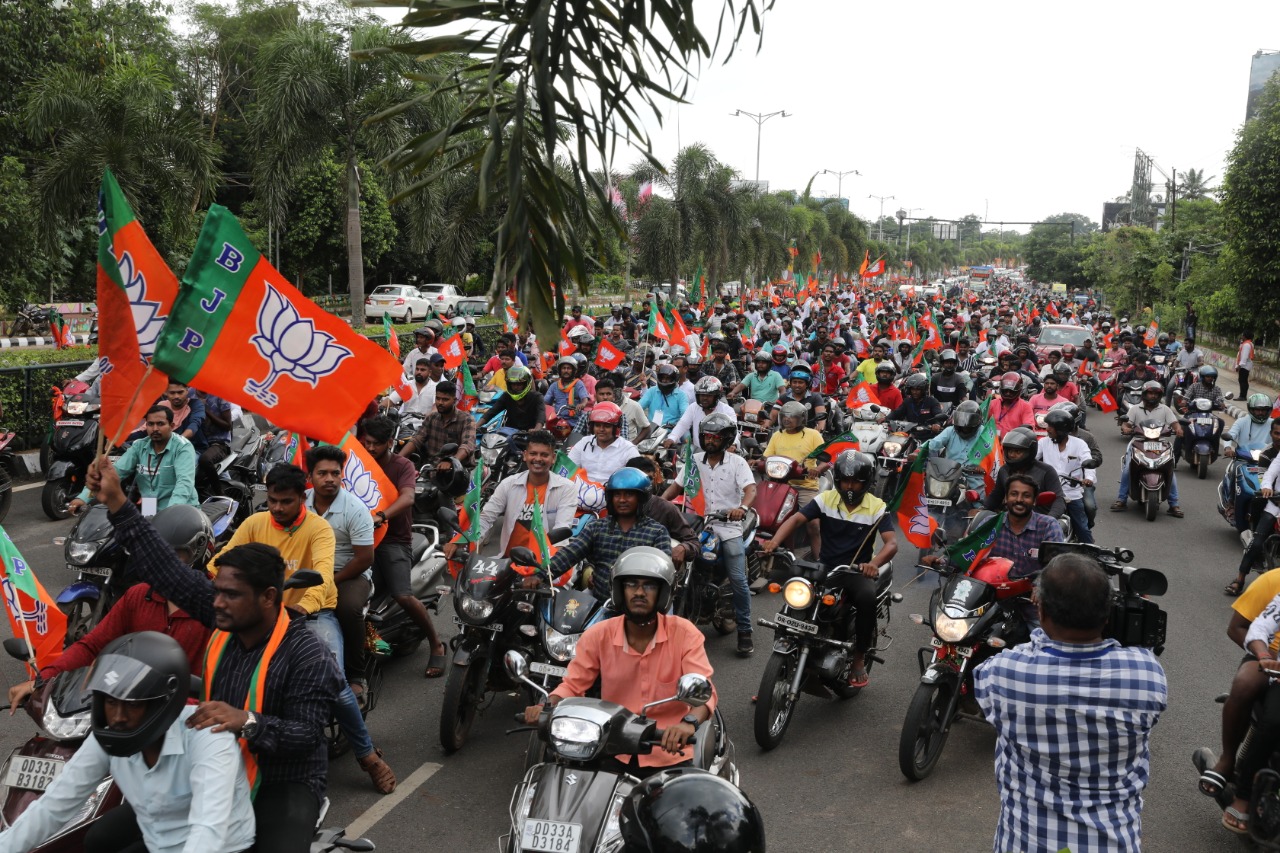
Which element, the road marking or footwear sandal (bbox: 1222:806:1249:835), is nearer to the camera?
footwear sandal (bbox: 1222:806:1249:835)

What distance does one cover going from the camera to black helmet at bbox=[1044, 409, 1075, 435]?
10.2 metres

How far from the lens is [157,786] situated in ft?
11.1

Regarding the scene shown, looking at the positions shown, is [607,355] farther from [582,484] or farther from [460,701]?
[460,701]

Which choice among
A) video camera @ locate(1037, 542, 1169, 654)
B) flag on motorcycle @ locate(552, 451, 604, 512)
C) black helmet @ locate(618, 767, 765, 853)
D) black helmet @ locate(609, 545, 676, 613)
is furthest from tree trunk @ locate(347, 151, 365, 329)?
black helmet @ locate(618, 767, 765, 853)

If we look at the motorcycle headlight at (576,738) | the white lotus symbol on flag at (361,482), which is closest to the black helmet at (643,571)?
the motorcycle headlight at (576,738)

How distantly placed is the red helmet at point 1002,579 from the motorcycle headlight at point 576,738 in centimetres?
327

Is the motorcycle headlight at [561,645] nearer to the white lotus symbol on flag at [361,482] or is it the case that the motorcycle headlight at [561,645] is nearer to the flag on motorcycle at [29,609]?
the white lotus symbol on flag at [361,482]

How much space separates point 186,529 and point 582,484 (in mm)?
3399

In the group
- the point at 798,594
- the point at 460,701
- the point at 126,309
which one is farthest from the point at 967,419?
the point at 126,309

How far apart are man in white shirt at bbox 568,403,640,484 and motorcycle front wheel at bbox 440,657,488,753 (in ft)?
8.98

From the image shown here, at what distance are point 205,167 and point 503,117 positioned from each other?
62.7 ft

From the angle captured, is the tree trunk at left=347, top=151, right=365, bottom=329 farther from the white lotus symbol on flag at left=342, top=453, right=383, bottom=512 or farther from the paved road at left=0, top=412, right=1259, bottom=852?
the paved road at left=0, top=412, right=1259, bottom=852

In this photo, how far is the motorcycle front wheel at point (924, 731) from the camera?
586 cm

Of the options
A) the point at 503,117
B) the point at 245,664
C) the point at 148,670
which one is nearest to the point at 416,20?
the point at 503,117
